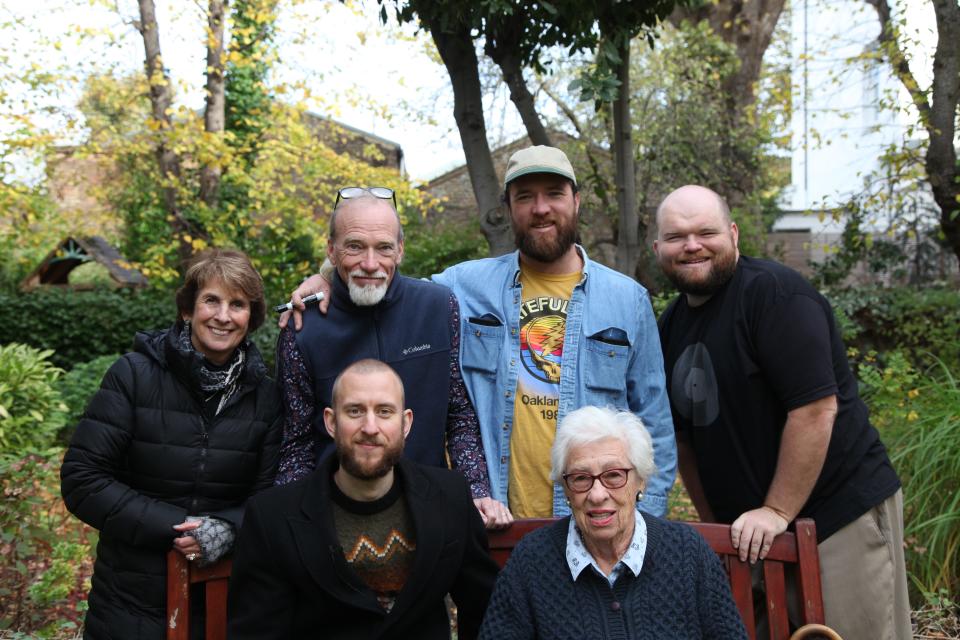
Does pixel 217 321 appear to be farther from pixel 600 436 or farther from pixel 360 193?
pixel 600 436

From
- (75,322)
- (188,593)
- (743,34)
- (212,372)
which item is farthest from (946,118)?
(75,322)

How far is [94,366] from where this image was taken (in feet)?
35.7

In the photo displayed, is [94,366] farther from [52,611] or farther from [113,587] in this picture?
[113,587]

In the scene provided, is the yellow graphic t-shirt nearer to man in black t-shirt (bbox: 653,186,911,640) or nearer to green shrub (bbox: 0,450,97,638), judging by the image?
man in black t-shirt (bbox: 653,186,911,640)

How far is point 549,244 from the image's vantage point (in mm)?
3090

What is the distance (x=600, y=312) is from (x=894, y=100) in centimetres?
723

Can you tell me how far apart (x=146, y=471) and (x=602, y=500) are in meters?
1.43

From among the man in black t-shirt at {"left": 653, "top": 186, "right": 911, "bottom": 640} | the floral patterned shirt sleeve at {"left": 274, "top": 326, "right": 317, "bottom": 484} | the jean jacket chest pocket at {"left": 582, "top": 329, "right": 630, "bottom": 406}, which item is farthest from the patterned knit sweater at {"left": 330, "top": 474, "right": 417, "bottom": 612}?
the man in black t-shirt at {"left": 653, "top": 186, "right": 911, "bottom": 640}

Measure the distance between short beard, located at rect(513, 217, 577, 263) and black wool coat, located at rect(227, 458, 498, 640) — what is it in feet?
2.99

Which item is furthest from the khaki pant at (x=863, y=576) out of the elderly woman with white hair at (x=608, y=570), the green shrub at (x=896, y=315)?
the green shrub at (x=896, y=315)

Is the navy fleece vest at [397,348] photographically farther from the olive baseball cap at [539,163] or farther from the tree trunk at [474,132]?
the tree trunk at [474,132]

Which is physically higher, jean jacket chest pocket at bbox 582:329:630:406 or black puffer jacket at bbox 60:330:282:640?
jean jacket chest pocket at bbox 582:329:630:406

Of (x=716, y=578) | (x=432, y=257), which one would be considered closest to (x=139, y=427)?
(x=716, y=578)

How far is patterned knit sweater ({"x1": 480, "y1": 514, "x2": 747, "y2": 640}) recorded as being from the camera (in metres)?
2.47
